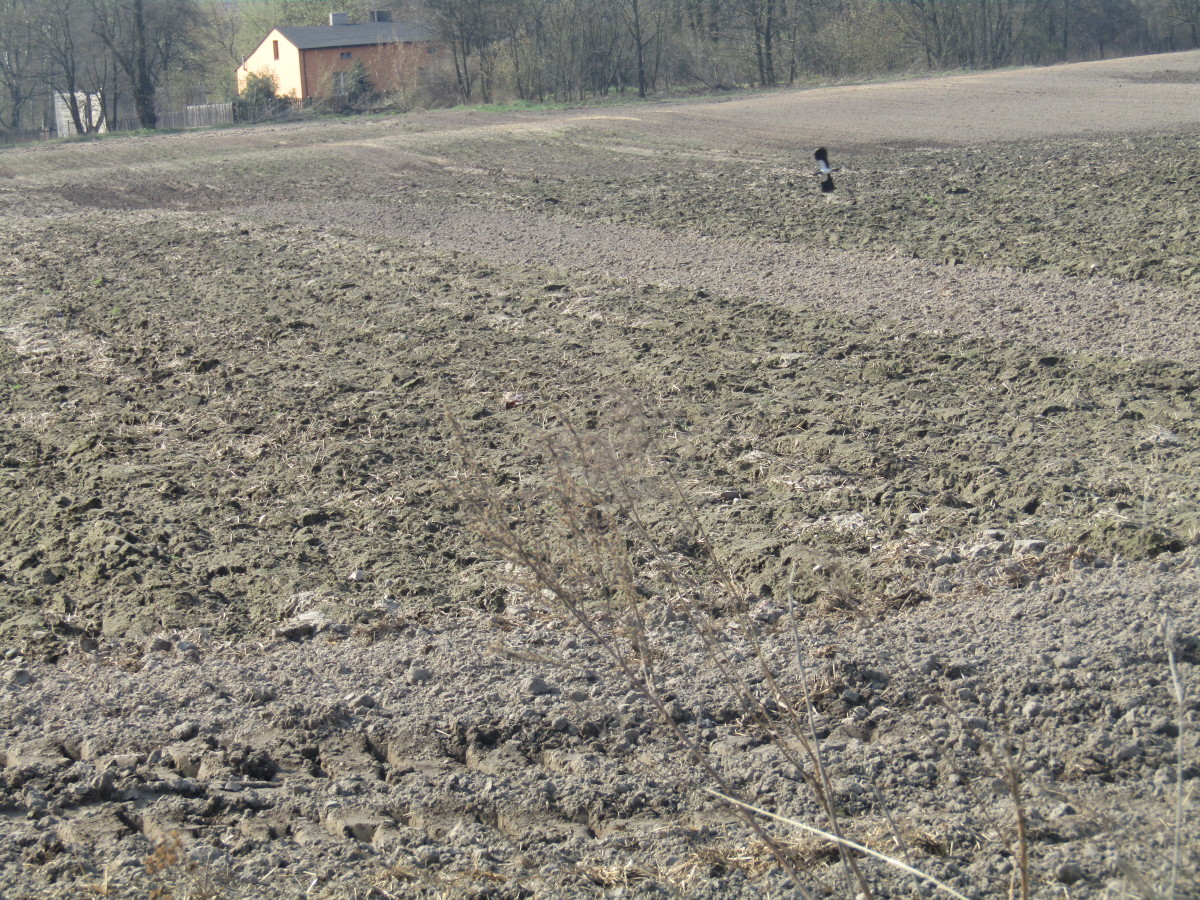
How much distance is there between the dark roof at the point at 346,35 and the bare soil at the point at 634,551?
41.2 meters

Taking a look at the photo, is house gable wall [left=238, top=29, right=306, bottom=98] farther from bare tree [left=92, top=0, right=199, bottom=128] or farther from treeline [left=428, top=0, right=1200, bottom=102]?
treeline [left=428, top=0, right=1200, bottom=102]

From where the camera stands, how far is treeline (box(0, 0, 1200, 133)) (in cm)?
4359

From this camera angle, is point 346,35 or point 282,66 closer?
point 346,35

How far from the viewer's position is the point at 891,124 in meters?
26.5

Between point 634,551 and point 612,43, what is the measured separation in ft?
143

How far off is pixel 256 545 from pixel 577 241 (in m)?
8.58

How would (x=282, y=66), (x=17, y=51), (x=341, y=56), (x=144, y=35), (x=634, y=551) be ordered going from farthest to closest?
1. (x=282, y=66)
2. (x=341, y=56)
3. (x=17, y=51)
4. (x=144, y=35)
5. (x=634, y=551)

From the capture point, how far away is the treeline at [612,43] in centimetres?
4359

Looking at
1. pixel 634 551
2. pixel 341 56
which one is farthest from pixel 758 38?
pixel 634 551

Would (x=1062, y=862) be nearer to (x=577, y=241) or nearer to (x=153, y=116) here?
(x=577, y=241)

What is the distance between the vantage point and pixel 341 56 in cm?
5169

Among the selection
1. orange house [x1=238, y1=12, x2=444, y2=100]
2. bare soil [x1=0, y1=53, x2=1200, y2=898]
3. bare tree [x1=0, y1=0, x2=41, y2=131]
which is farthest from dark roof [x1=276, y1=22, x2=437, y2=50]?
bare soil [x1=0, y1=53, x2=1200, y2=898]

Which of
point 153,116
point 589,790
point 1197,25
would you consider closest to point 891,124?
point 589,790

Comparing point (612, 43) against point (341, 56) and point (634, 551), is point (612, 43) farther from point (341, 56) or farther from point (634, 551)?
point (634, 551)
